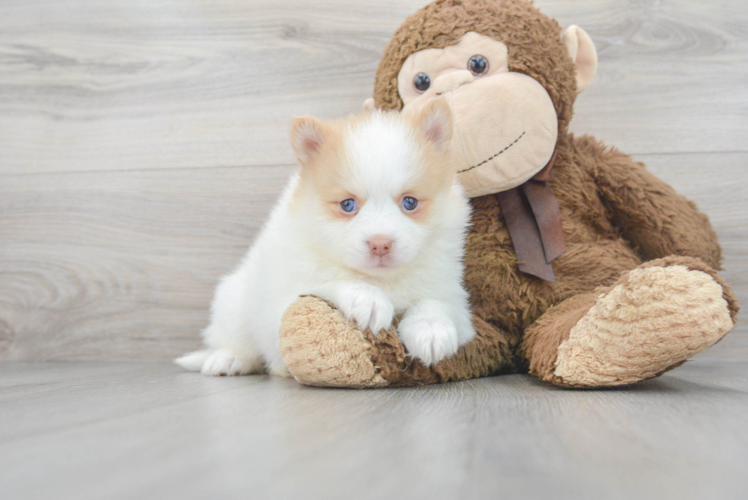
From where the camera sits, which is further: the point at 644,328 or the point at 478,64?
the point at 478,64

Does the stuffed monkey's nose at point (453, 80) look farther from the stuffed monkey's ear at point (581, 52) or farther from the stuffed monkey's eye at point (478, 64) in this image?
the stuffed monkey's ear at point (581, 52)

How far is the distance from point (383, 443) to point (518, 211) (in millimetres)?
725

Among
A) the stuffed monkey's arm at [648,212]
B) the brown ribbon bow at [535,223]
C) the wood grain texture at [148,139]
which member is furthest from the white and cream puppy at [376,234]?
the wood grain texture at [148,139]

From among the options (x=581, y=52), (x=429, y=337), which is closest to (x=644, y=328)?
(x=429, y=337)

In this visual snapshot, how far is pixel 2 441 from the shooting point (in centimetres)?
69

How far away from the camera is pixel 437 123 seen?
106cm

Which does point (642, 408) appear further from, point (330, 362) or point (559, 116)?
point (559, 116)

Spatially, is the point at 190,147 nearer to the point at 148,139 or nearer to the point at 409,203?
the point at 148,139

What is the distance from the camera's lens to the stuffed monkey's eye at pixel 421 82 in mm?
1212

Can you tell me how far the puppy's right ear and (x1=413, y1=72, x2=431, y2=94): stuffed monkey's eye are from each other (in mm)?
268

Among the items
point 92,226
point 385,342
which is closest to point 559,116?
point 385,342

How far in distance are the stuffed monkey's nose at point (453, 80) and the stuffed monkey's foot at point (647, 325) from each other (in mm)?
508

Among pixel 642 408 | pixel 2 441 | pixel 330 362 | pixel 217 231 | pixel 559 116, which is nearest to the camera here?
pixel 2 441

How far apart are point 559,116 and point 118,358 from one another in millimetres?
1404
